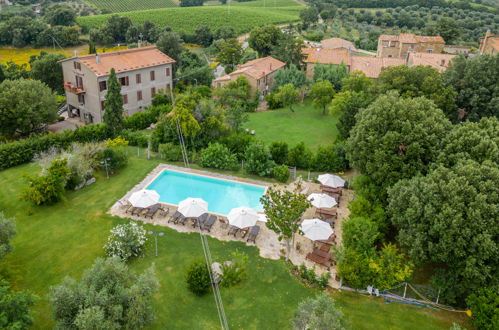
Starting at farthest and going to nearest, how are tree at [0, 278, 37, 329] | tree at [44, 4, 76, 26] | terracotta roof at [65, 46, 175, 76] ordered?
1. tree at [44, 4, 76, 26]
2. terracotta roof at [65, 46, 175, 76]
3. tree at [0, 278, 37, 329]

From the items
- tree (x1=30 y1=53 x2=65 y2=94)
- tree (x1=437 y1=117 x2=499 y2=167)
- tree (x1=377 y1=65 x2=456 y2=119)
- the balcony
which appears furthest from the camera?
tree (x1=30 y1=53 x2=65 y2=94)

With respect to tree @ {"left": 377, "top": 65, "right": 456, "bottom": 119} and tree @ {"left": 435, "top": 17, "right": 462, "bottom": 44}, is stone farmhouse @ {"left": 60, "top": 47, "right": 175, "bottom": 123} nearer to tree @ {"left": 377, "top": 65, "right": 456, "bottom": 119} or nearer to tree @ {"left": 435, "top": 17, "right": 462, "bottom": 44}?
tree @ {"left": 377, "top": 65, "right": 456, "bottom": 119}

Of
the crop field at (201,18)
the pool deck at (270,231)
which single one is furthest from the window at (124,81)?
the crop field at (201,18)

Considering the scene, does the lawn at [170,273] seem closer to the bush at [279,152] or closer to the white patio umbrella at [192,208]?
the white patio umbrella at [192,208]

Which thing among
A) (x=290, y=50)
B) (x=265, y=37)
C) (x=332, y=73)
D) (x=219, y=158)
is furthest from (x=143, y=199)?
(x=265, y=37)

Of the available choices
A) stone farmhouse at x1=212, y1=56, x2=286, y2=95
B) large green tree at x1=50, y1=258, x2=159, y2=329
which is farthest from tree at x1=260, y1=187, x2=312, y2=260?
stone farmhouse at x1=212, y1=56, x2=286, y2=95

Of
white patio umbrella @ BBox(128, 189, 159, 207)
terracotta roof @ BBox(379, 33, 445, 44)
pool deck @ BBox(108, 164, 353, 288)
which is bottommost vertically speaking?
pool deck @ BBox(108, 164, 353, 288)

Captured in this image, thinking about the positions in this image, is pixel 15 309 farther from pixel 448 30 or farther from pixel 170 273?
pixel 448 30
